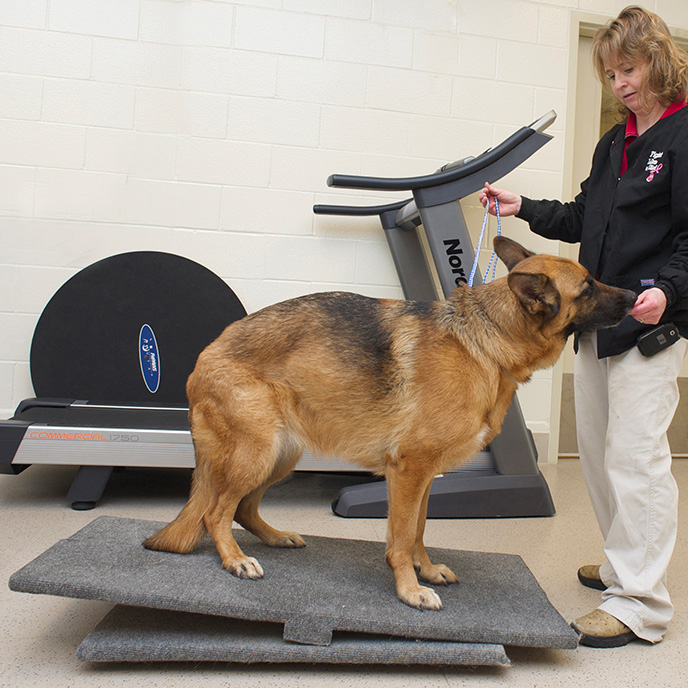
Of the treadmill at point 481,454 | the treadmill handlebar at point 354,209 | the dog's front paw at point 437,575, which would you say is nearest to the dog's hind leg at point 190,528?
the dog's front paw at point 437,575

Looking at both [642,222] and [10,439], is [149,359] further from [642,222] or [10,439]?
[642,222]

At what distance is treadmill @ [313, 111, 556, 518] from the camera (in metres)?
2.86

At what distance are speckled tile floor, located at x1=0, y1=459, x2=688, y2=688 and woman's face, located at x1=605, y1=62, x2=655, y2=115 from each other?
1.58 m

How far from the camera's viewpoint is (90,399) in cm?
343

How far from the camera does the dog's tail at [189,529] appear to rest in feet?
5.98

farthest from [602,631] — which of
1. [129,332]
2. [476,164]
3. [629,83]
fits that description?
[129,332]

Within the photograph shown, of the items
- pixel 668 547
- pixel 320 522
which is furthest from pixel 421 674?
pixel 320 522

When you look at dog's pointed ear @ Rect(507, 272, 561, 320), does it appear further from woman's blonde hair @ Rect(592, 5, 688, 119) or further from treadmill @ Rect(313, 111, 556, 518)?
treadmill @ Rect(313, 111, 556, 518)

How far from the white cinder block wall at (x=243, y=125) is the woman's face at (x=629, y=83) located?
6.58ft

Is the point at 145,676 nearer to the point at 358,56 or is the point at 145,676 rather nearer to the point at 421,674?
the point at 421,674

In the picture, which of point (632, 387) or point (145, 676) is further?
point (632, 387)

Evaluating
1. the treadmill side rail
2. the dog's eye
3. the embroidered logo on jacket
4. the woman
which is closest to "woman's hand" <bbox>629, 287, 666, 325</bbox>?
the woman

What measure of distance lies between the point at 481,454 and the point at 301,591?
5.13 feet

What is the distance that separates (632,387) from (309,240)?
235 centimetres
